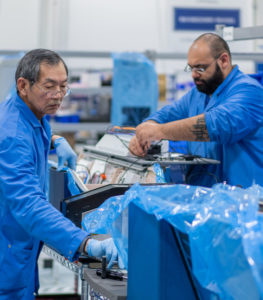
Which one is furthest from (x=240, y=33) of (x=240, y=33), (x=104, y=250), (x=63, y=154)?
(x=104, y=250)

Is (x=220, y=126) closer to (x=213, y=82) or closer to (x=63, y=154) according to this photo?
(x=213, y=82)

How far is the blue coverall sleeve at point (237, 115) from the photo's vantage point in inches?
95.2

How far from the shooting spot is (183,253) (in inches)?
49.7

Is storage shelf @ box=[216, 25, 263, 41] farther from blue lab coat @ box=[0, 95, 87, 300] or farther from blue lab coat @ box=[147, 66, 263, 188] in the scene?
blue lab coat @ box=[0, 95, 87, 300]

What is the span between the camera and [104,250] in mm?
1619

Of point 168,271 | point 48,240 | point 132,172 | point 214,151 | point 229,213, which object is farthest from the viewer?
point 214,151

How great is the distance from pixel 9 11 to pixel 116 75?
546 centimetres

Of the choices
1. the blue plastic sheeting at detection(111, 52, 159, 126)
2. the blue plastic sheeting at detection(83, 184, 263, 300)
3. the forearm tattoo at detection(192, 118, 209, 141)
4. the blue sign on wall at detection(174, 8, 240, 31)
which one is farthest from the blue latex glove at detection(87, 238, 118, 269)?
the blue sign on wall at detection(174, 8, 240, 31)

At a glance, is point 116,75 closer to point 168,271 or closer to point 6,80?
point 6,80

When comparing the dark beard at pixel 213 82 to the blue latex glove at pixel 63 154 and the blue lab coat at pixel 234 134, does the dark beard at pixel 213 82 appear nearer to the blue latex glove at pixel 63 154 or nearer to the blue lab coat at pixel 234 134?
the blue lab coat at pixel 234 134

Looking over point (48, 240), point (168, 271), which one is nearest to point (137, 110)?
point (48, 240)

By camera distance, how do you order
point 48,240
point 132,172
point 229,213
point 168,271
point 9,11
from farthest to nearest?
point 9,11 < point 132,172 < point 48,240 < point 168,271 < point 229,213

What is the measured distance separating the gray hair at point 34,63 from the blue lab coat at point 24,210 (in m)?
0.09

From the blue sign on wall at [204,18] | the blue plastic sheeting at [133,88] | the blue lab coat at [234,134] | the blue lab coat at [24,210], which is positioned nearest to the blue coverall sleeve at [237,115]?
the blue lab coat at [234,134]
